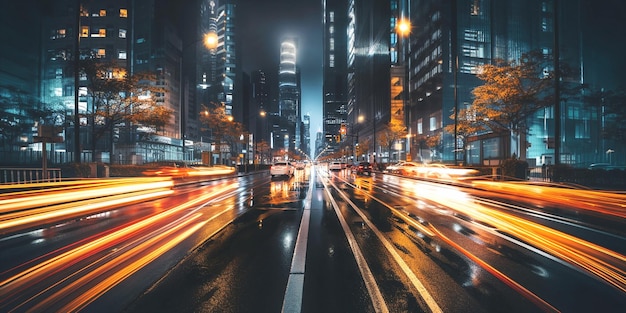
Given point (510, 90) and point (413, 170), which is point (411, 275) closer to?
point (510, 90)

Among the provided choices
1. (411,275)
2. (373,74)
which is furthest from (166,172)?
(373,74)

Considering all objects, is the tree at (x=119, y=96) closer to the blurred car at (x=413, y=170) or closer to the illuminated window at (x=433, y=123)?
the blurred car at (x=413, y=170)

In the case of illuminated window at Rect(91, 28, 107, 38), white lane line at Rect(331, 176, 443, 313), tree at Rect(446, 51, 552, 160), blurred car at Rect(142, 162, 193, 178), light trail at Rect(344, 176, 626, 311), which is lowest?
light trail at Rect(344, 176, 626, 311)

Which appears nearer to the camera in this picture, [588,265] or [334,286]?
[334,286]

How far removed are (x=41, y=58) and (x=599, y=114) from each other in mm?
103619

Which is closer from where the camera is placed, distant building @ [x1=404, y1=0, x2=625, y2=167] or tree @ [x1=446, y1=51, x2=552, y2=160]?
tree @ [x1=446, y1=51, x2=552, y2=160]

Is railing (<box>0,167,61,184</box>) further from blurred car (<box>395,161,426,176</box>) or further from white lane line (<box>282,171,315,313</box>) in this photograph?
blurred car (<box>395,161,426,176</box>)

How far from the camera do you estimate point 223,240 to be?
7062mm

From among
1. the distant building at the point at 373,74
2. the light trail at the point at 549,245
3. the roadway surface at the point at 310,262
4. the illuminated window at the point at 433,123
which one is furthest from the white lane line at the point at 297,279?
the distant building at the point at 373,74

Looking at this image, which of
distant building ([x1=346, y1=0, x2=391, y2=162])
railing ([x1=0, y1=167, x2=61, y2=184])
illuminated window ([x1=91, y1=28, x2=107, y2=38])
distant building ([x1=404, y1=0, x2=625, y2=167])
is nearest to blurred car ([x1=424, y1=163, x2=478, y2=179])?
distant building ([x1=404, y1=0, x2=625, y2=167])

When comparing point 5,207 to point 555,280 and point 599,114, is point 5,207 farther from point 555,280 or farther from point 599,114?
point 599,114

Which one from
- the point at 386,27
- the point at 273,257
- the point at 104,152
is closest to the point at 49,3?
the point at 104,152

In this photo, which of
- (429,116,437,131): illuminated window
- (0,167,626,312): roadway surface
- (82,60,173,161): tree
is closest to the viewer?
(0,167,626,312): roadway surface

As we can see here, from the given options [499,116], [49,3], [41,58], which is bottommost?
[499,116]
